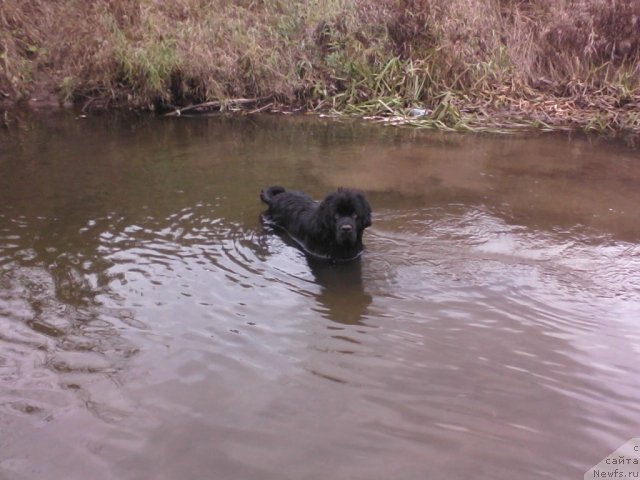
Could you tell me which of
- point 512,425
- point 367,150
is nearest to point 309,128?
point 367,150

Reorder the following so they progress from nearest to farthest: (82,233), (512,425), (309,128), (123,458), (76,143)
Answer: (123,458), (512,425), (82,233), (76,143), (309,128)

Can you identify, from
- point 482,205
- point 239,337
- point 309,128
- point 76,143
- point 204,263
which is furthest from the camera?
point 309,128

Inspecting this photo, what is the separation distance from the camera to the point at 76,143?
10.6 meters

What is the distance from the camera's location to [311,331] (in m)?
4.57

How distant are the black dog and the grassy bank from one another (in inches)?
266

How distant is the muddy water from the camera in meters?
3.25

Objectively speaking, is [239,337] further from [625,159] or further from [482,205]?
[625,159]

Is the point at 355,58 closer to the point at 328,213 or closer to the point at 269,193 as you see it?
the point at 269,193

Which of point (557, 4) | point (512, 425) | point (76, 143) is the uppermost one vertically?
point (557, 4)

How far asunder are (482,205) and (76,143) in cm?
704

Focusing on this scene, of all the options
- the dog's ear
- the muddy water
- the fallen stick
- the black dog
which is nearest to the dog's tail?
the muddy water

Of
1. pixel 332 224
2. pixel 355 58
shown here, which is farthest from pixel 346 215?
pixel 355 58

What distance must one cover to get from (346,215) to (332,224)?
0.16 m

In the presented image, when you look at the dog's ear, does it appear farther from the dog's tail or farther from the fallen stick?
the fallen stick
